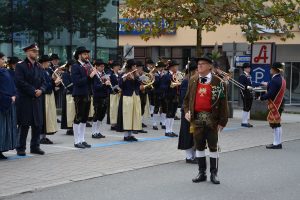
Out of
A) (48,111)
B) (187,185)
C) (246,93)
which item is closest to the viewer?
(187,185)

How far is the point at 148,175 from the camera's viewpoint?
980 cm

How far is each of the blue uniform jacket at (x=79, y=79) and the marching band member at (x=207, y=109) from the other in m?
3.97

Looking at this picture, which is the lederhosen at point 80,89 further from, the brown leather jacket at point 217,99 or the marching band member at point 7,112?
the brown leather jacket at point 217,99

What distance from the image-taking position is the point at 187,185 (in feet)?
29.3

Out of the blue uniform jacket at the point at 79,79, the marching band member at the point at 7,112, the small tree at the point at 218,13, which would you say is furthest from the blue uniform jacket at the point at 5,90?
the small tree at the point at 218,13

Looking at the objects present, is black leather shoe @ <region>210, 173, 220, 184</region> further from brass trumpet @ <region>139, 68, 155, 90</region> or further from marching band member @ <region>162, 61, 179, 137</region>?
brass trumpet @ <region>139, 68, 155, 90</region>

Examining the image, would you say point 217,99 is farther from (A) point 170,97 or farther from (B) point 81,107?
(A) point 170,97

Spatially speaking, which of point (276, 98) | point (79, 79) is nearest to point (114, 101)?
point (79, 79)

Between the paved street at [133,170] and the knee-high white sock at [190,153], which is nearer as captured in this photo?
the paved street at [133,170]

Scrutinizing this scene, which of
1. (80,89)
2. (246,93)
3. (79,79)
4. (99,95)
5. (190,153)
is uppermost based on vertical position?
(79,79)

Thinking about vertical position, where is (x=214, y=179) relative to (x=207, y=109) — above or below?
below

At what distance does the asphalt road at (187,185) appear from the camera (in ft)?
26.8

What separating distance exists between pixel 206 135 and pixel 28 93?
13.1 ft

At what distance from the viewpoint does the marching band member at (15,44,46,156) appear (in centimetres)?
1136
